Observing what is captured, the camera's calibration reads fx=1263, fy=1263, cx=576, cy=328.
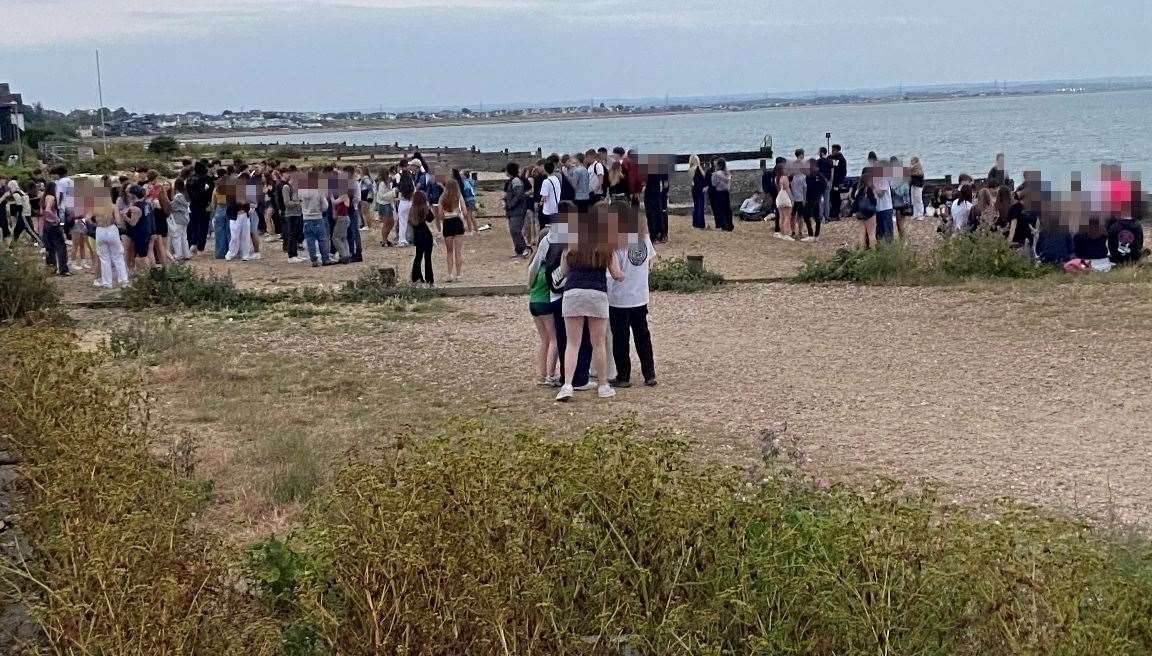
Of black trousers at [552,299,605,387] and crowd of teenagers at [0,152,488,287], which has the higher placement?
crowd of teenagers at [0,152,488,287]

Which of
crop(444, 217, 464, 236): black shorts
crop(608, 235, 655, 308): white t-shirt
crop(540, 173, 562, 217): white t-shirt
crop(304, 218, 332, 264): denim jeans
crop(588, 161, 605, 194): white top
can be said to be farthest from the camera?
crop(588, 161, 605, 194): white top

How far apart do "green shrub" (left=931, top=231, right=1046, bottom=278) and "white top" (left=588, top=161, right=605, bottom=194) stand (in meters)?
6.35

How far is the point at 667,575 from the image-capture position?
4395mm

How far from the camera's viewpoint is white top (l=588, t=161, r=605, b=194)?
2038cm

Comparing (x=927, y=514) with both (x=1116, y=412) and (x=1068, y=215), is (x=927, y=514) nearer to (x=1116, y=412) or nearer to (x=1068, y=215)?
(x=1116, y=412)

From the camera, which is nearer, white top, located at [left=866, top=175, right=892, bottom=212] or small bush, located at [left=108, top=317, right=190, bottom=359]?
small bush, located at [left=108, top=317, right=190, bottom=359]

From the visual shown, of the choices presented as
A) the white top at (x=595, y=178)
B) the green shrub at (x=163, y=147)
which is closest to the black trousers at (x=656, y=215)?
the white top at (x=595, y=178)

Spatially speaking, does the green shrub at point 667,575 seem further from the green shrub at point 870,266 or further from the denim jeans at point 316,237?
the denim jeans at point 316,237

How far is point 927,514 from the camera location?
4406 millimetres

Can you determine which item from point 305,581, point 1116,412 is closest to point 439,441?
point 305,581

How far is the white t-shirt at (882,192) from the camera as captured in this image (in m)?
19.8

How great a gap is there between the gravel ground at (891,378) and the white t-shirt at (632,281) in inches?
29.3

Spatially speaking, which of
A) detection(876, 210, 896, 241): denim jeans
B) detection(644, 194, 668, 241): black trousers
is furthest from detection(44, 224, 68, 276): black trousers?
detection(876, 210, 896, 241): denim jeans

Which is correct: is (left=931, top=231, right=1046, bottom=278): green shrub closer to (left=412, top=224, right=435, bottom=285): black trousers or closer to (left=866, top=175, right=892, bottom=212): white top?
(left=866, top=175, right=892, bottom=212): white top
